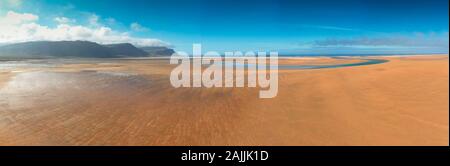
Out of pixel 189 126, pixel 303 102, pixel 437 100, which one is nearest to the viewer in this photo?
pixel 189 126

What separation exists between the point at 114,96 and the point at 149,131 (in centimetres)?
520

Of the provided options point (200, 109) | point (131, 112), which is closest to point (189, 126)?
point (200, 109)

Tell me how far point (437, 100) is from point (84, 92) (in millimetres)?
13218

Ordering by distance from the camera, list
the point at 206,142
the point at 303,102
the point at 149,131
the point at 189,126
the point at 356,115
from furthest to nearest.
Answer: the point at 303,102 → the point at 356,115 → the point at 189,126 → the point at 149,131 → the point at 206,142

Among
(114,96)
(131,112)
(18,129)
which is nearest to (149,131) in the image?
(131,112)

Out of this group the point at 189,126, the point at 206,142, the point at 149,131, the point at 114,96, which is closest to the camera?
the point at 206,142

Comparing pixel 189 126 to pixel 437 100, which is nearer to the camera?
pixel 189 126

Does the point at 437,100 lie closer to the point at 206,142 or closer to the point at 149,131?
the point at 206,142

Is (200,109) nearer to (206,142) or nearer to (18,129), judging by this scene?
(206,142)

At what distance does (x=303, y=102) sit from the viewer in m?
8.62
